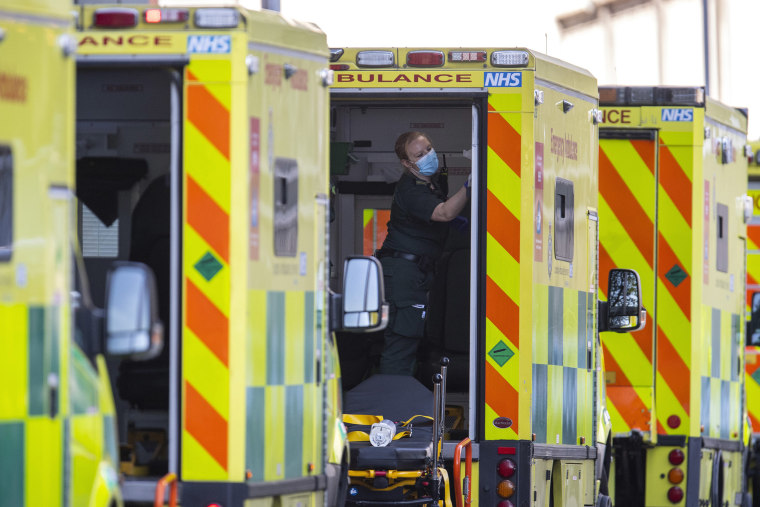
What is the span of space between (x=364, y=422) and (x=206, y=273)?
9.61 feet

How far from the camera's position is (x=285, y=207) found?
6328 mm

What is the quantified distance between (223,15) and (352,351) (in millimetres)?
4119

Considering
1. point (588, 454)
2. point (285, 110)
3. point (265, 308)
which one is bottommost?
point (588, 454)

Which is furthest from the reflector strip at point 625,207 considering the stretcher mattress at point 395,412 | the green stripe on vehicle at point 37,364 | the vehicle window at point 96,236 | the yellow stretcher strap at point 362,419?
the green stripe on vehicle at point 37,364

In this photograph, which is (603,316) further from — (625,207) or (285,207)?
(285,207)

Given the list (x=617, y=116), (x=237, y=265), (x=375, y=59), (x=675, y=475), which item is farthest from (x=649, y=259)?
(x=237, y=265)

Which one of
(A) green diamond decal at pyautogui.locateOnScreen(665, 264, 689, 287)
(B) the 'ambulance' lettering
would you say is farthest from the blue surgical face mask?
(A) green diamond decal at pyautogui.locateOnScreen(665, 264, 689, 287)

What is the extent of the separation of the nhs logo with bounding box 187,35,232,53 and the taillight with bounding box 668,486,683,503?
6024mm

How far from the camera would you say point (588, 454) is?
9312 mm

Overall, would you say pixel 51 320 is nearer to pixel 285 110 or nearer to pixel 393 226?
pixel 285 110

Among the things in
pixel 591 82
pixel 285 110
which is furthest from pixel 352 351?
pixel 285 110

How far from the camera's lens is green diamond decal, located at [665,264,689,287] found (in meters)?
10.9

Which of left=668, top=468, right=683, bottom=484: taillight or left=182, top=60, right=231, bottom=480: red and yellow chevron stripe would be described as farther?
left=668, top=468, right=683, bottom=484: taillight

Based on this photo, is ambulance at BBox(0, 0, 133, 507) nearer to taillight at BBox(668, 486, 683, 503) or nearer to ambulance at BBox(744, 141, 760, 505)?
taillight at BBox(668, 486, 683, 503)
